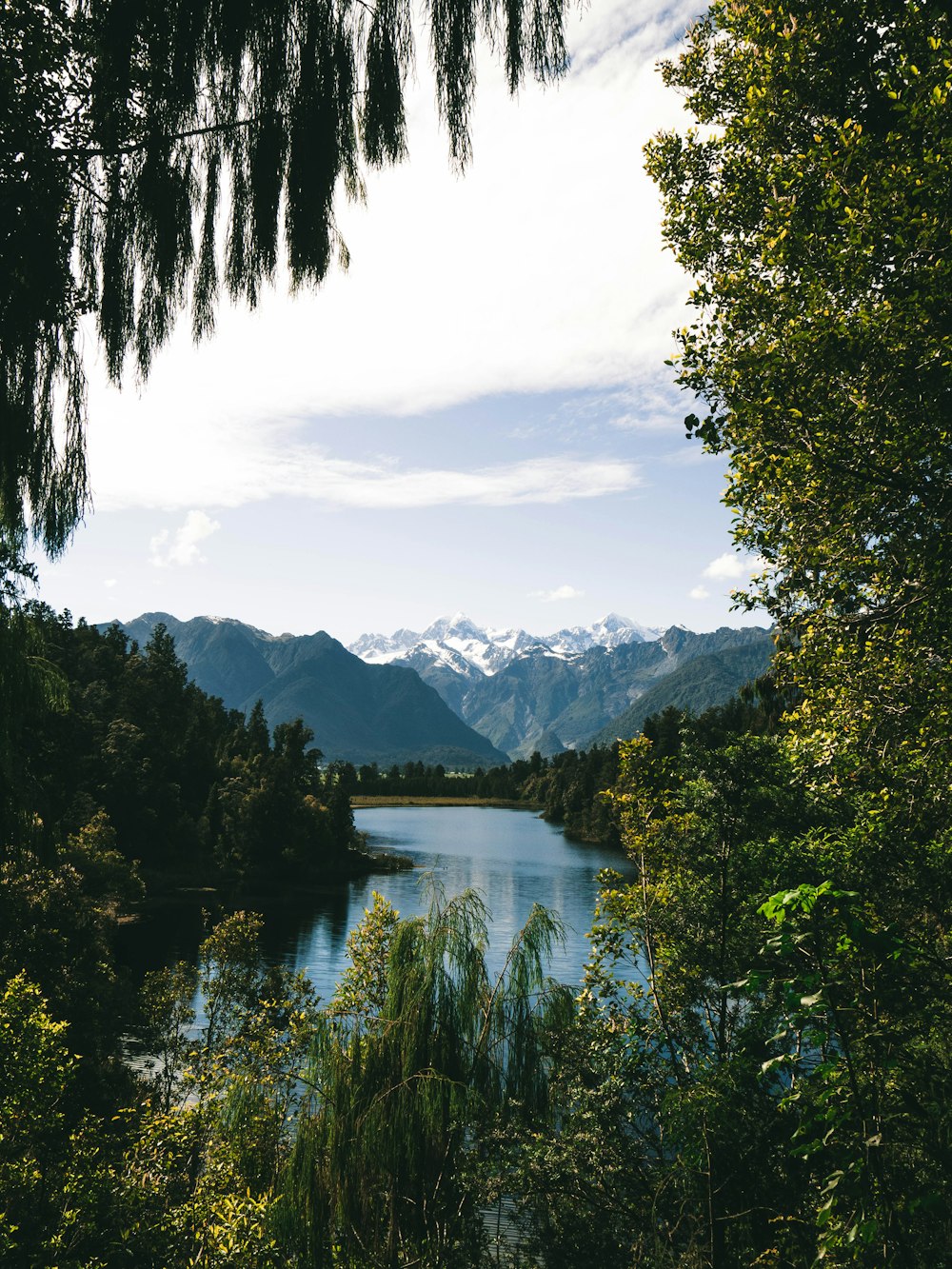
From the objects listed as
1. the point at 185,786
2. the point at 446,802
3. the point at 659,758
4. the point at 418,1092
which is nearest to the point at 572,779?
the point at 446,802

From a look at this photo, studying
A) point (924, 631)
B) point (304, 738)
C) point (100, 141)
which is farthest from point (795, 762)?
point (304, 738)

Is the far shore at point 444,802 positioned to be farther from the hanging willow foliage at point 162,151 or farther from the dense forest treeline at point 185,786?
the hanging willow foliage at point 162,151

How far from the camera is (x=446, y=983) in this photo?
41.9 feet

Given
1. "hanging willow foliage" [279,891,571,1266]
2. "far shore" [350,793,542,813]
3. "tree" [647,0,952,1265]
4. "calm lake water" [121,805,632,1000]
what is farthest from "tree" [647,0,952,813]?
"far shore" [350,793,542,813]

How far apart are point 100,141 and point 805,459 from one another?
547cm

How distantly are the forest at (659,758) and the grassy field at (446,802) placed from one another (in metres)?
152

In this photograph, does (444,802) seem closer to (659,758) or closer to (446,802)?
(446,802)

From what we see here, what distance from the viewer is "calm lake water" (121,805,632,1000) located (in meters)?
42.8

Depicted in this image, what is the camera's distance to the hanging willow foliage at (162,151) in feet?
10.2

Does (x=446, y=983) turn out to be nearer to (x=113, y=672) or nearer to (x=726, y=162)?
(x=726, y=162)

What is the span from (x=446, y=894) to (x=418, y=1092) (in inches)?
1075

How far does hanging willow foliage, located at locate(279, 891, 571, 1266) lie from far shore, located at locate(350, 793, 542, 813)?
149447mm

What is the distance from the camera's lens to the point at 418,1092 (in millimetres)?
10984

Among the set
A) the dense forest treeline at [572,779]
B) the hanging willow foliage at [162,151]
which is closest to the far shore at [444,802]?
the dense forest treeline at [572,779]
